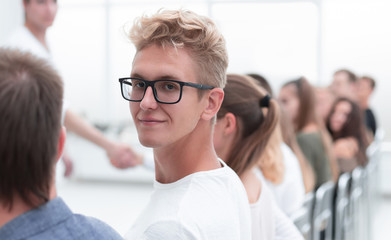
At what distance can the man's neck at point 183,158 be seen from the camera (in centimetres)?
109

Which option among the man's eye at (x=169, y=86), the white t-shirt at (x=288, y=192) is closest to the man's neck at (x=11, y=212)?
the man's eye at (x=169, y=86)

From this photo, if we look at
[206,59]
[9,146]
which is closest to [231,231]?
[206,59]

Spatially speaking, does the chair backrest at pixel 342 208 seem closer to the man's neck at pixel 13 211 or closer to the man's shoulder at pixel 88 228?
the man's shoulder at pixel 88 228

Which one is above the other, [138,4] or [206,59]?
[138,4]

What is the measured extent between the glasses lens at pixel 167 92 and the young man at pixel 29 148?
0.29 meters

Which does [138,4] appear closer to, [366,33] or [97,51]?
[97,51]

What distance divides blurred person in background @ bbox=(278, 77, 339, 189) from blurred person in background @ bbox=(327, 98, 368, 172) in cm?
58

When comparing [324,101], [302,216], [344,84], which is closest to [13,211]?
[302,216]

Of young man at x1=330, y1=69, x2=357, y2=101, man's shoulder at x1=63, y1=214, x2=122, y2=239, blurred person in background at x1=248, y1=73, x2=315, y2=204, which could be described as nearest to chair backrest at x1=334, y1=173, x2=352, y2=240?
blurred person in background at x1=248, y1=73, x2=315, y2=204

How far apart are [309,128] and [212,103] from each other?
2656 millimetres

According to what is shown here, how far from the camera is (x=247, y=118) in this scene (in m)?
1.61

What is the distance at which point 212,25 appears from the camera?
1.09 metres

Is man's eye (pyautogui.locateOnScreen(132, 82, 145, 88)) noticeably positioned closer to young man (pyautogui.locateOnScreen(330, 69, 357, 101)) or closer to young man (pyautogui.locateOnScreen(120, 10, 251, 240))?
young man (pyautogui.locateOnScreen(120, 10, 251, 240))

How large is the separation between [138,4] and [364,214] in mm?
5048
